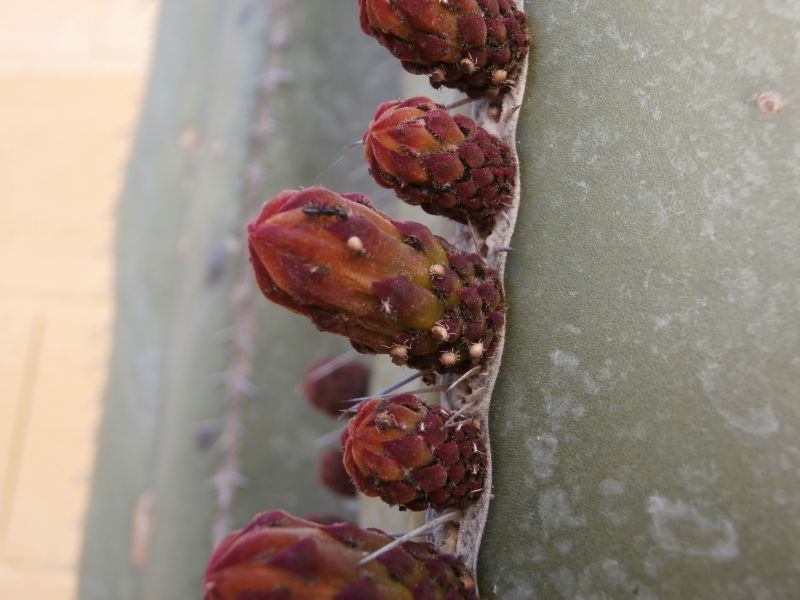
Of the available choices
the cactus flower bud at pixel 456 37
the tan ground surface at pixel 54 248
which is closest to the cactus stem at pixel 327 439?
the cactus flower bud at pixel 456 37

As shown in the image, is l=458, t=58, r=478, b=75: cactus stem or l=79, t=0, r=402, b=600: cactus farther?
l=79, t=0, r=402, b=600: cactus

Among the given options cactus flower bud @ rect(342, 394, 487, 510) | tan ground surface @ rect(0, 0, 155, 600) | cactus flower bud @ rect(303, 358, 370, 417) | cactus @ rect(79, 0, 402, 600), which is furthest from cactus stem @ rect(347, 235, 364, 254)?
tan ground surface @ rect(0, 0, 155, 600)

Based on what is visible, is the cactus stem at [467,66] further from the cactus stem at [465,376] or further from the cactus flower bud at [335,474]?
the cactus flower bud at [335,474]

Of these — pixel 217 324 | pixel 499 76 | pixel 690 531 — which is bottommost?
pixel 217 324

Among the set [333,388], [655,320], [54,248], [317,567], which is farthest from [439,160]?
[54,248]

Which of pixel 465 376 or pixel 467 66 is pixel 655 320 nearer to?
pixel 465 376

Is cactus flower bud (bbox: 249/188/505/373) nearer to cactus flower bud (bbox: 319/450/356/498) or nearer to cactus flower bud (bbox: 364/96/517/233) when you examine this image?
cactus flower bud (bbox: 364/96/517/233)
